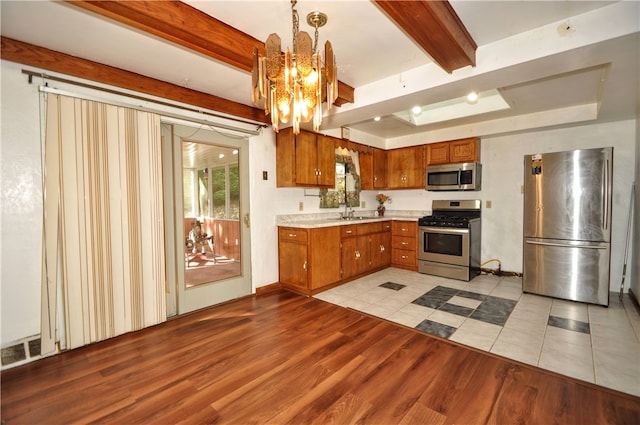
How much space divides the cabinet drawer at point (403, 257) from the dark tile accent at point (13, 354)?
4853mm

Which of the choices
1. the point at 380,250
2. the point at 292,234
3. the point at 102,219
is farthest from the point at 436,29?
the point at 380,250

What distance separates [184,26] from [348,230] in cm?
319

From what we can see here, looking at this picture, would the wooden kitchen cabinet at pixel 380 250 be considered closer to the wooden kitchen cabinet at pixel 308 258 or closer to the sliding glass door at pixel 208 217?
the wooden kitchen cabinet at pixel 308 258

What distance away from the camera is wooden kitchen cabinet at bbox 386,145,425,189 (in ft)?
17.0

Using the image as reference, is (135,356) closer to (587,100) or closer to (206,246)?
(206,246)

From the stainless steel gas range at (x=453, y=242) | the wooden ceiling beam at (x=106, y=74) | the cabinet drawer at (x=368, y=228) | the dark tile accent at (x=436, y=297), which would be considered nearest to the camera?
the wooden ceiling beam at (x=106, y=74)

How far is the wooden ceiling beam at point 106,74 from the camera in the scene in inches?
84.6

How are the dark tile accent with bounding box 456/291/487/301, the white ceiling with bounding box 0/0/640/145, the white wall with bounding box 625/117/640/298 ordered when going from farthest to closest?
1. the dark tile accent with bounding box 456/291/487/301
2. the white wall with bounding box 625/117/640/298
3. the white ceiling with bounding box 0/0/640/145

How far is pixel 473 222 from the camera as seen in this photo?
14.7 ft

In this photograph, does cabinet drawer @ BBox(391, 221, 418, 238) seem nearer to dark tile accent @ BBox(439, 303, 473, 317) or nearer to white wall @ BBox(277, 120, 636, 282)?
white wall @ BBox(277, 120, 636, 282)

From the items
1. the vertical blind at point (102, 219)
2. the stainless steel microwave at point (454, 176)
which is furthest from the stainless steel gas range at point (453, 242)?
the vertical blind at point (102, 219)

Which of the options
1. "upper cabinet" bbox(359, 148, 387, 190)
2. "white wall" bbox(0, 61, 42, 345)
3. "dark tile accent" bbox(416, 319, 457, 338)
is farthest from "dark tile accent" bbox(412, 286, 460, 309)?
"white wall" bbox(0, 61, 42, 345)

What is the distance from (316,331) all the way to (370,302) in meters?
0.99

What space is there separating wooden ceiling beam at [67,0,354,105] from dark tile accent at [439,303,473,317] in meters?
3.26
